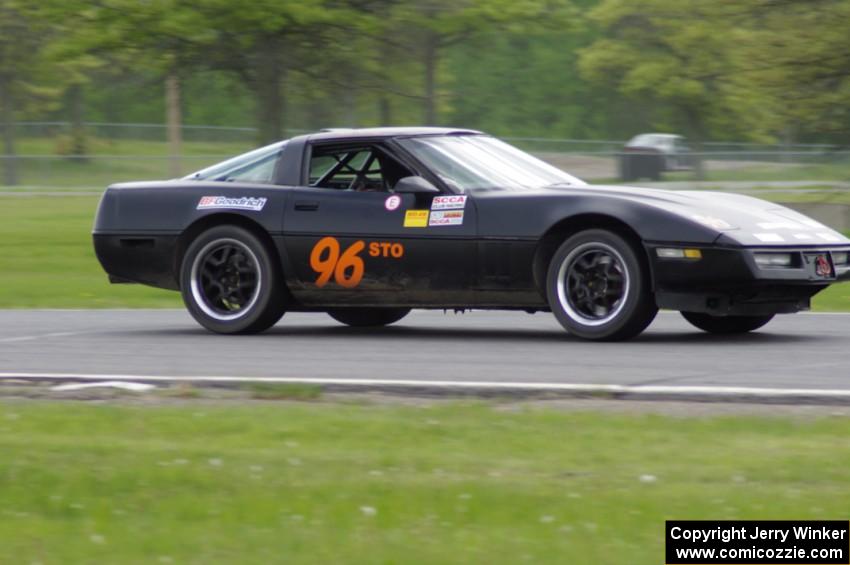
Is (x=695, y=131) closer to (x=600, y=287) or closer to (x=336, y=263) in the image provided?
(x=336, y=263)

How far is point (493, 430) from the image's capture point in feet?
20.9

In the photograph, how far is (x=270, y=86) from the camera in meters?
20.5

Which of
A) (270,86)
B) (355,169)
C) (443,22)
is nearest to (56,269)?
(270,86)

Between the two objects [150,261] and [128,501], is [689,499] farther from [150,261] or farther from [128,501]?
[150,261]

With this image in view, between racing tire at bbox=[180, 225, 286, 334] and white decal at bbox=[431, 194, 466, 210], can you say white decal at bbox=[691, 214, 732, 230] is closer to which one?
white decal at bbox=[431, 194, 466, 210]

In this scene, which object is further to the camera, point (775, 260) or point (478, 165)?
point (478, 165)

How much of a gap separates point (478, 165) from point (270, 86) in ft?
36.3

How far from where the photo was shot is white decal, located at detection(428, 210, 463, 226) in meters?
9.48

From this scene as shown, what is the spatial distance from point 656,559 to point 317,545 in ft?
3.38

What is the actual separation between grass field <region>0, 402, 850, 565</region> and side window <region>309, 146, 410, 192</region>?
3.09m

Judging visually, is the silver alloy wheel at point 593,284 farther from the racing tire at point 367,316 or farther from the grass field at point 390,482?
the grass field at point 390,482

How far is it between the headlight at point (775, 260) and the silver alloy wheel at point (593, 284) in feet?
2.59

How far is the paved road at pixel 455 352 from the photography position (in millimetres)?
8016

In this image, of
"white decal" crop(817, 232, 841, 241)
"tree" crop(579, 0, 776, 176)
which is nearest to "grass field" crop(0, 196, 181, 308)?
"white decal" crop(817, 232, 841, 241)
